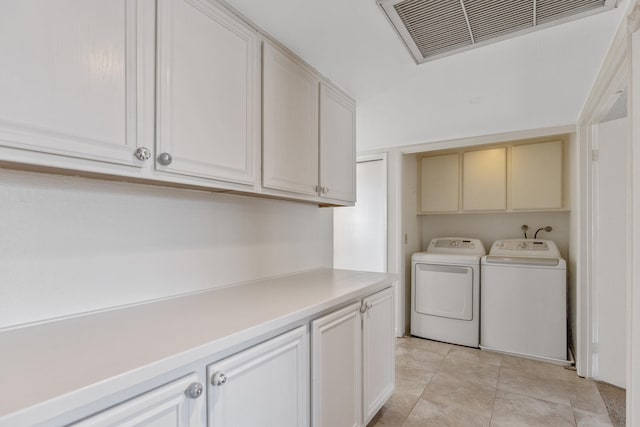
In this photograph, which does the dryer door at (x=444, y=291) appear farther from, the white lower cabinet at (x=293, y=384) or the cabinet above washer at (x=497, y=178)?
the white lower cabinet at (x=293, y=384)

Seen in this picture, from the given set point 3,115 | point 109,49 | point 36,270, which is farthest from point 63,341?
point 109,49

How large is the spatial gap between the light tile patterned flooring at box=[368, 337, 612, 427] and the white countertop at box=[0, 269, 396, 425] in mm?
1292

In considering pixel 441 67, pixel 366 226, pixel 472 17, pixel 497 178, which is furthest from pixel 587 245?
pixel 472 17

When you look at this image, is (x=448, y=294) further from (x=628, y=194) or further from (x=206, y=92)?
(x=206, y=92)

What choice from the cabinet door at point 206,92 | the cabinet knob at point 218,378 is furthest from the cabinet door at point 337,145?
the cabinet knob at point 218,378

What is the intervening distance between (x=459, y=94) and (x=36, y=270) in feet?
7.60

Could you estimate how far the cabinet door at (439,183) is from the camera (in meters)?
3.62

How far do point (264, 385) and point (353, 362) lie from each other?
0.65 metres

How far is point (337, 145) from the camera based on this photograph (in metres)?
2.07

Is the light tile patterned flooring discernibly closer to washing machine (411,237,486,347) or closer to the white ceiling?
washing machine (411,237,486,347)

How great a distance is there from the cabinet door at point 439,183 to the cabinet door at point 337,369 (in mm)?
2469

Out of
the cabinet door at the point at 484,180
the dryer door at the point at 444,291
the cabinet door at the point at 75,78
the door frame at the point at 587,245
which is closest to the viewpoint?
the cabinet door at the point at 75,78

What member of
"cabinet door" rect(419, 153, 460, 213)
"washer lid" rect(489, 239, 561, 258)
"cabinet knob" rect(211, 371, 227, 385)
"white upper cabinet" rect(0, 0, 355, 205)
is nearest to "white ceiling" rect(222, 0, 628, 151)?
"white upper cabinet" rect(0, 0, 355, 205)

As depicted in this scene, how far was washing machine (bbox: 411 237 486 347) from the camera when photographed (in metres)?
3.19
